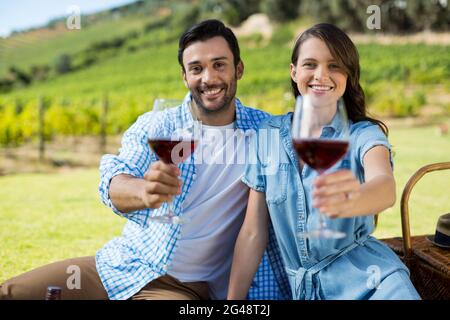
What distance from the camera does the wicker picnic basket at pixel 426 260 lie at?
7.13 ft

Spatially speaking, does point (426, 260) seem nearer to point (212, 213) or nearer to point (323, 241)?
point (323, 241)

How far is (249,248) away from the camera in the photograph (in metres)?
2.00

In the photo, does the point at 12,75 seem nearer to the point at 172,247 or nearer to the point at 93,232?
the point at 93,232

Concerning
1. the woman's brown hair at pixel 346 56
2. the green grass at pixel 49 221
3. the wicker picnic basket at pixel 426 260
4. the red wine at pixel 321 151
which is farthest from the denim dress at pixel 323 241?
the green grass at pixel 49 221

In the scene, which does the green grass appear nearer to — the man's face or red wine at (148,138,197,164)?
the man's face

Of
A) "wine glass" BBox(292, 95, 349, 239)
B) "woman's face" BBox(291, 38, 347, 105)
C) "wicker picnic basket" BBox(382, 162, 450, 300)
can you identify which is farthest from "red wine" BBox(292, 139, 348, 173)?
"wicker picnic basket" BBox(382, 162, 450, 300)

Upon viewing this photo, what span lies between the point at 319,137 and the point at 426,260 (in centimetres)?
112

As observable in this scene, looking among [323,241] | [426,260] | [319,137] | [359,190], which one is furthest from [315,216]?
[426,260]

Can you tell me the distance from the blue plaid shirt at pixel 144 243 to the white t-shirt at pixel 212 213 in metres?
0.05

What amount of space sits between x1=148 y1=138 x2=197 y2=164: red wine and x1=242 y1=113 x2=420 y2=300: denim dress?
0.48m

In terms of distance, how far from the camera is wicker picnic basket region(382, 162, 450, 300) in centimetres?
217

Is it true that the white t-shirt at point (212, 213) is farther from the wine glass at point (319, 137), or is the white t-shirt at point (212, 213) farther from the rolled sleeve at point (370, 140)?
the wine glass at point (319, 137)

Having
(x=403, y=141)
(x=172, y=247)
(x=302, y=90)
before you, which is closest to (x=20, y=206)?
(x=172, y=247)
